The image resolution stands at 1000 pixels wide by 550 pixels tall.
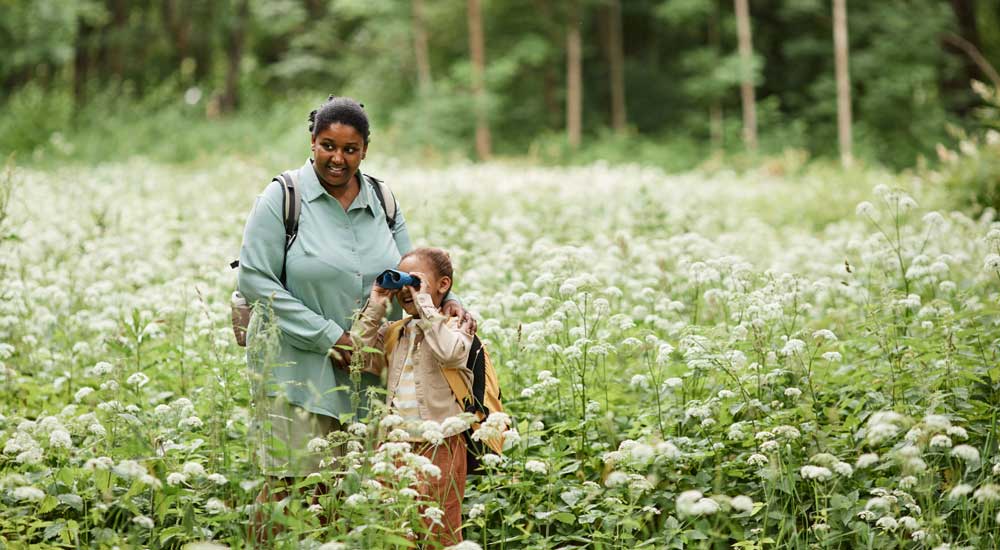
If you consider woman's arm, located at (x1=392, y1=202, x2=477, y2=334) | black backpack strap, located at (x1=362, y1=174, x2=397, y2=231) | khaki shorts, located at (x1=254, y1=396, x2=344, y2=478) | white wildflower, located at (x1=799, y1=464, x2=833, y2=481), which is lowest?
white wildflower, located at (x1=799, y1=464, x2=833, y2=481)

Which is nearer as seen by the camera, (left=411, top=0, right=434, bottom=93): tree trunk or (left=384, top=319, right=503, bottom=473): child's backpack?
(left=384, top=319, right=503, bottom=473): child's backpack

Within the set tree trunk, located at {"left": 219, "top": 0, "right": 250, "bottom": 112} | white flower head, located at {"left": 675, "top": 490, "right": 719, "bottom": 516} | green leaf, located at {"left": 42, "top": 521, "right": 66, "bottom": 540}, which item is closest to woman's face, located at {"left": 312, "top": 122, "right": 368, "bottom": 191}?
green leaf, located at {"left": 42, "top": 521, "right": 66, "bottom": 540}

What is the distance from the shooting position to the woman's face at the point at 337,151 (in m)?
4.13

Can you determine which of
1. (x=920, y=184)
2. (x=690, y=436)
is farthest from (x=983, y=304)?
(x=920, y=184)

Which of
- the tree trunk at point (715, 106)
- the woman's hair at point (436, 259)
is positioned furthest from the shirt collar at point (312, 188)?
the tree trunk at point (715, 106)

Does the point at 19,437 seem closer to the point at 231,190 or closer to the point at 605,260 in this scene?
the point at 605,260

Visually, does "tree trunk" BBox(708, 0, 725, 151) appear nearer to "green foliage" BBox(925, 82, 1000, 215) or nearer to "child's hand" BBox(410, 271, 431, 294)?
"green foliage" BBox(925, 82, 1000, 215)

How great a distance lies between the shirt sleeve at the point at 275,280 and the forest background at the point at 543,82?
19.9m

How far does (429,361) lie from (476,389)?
258 mm

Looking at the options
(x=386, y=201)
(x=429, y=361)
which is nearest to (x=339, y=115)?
(x=386, y=201)

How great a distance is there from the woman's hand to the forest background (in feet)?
65.6

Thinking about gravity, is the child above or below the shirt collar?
below

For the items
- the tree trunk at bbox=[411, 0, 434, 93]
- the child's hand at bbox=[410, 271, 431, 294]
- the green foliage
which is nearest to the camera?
the child's hand at bbox=[410, 271, 431, 294]

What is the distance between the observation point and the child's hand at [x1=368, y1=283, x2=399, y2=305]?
3.94 metres
